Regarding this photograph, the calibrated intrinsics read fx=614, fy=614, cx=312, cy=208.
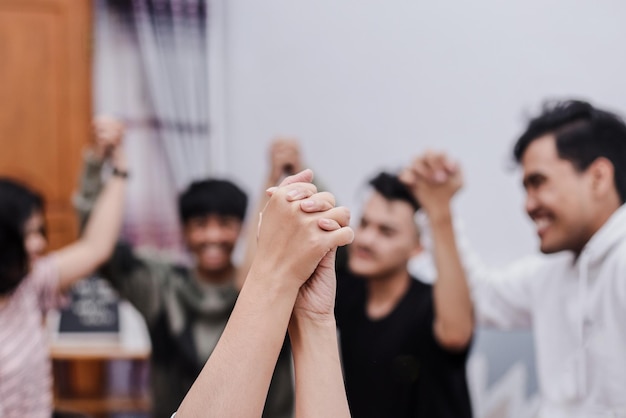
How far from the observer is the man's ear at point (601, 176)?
144 cm

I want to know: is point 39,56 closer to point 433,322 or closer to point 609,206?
point 433,322

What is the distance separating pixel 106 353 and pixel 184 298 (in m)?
1.01

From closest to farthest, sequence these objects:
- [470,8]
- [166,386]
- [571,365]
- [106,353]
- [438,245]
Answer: [571,365] → [438,245] → [166,386] → [106,353] → [470,8]

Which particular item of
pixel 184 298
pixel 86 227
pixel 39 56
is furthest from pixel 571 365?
pixel 39 56

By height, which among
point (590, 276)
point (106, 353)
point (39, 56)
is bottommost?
point (106, 353)

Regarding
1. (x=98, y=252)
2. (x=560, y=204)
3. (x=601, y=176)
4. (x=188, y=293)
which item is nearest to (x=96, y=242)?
(x=98, y=252)

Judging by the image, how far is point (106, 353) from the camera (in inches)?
102

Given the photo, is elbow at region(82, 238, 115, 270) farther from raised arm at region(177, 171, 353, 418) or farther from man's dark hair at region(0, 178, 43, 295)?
raised arm at region(177, 171, 353, 418)

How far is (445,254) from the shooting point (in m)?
1.61

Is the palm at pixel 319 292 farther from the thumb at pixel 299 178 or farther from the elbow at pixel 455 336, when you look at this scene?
the elbow at pixel 455 336

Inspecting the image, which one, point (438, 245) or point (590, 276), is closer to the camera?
point (590, 276)

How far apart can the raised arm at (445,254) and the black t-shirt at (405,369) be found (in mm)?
63

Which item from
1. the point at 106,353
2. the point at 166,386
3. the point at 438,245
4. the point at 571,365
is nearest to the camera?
the point at 571,365

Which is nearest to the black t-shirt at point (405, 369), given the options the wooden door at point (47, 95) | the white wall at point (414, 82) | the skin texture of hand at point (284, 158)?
the skin texture of hand at point (284, 158)
